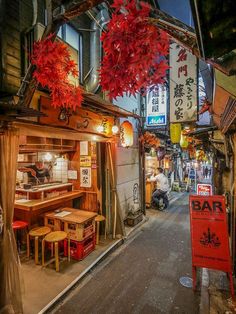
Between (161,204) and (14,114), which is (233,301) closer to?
(14,114)

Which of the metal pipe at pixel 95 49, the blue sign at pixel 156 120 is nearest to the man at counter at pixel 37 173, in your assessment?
the metal pipe at pixel 95 49

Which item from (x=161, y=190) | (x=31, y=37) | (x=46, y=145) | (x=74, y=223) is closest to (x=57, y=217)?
(x=74, y=223)

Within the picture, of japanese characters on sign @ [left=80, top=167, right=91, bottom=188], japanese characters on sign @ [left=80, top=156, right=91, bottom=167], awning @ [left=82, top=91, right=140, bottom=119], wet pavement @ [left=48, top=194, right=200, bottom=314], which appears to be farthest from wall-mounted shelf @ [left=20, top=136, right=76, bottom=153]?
wet pavement @ [left=48, top=194, right=200, bottom=314]

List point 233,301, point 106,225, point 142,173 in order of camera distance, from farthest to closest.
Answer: point 142,173 → point 106,225 → point 233,301

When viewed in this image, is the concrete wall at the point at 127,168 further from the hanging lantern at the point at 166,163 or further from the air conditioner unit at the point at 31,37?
the hanging lantern at the point at 166,163

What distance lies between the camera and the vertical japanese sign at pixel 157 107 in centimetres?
1167

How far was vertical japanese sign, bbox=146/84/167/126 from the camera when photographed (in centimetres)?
1167

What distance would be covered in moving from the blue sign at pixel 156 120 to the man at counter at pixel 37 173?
6.40 meters

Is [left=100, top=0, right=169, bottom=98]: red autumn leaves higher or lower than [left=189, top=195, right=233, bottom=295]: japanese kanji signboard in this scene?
higher

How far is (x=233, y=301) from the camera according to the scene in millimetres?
4902

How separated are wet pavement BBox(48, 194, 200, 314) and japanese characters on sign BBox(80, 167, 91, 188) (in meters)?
3.14

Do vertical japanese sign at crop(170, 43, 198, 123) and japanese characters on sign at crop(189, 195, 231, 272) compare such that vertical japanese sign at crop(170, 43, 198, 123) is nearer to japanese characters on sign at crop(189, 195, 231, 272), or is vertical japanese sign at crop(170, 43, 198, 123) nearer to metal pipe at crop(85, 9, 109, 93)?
metal pipe at crop(85, 9, 109, 93)

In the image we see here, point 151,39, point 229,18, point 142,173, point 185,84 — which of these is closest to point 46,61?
point 151,39

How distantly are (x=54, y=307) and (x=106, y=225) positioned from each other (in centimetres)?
422
